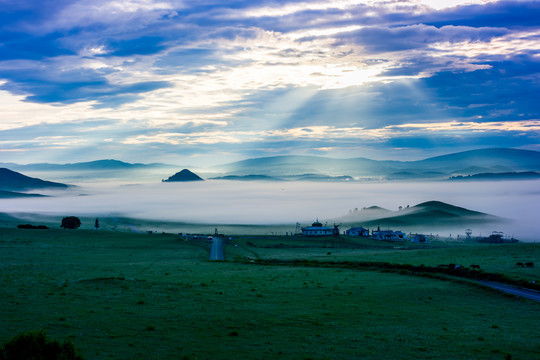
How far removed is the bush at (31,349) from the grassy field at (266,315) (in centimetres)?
353

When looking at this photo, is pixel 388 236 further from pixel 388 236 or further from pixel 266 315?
pixel 266 315

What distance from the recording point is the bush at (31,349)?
1694 centimetres

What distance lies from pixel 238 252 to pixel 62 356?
74435mm

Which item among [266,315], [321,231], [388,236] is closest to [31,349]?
[266,315]

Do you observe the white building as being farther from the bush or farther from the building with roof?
the bush

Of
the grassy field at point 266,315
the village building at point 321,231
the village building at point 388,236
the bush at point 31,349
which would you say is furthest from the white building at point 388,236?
the bush at point 31,349

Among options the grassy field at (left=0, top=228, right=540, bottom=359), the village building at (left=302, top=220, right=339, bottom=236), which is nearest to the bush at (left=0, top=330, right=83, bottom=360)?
the grassy field at (left=0, top=228, right=540, bottom=359)

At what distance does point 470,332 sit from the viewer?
2633 centimetres

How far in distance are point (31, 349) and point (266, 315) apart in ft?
50.1

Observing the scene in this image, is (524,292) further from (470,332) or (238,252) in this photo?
(238,252)

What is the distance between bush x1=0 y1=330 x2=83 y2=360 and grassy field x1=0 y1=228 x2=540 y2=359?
11.6 feet

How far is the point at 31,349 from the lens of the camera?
17.0 metres

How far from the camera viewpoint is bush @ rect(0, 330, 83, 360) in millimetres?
16938

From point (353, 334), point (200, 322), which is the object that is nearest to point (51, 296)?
point (200, 322)
